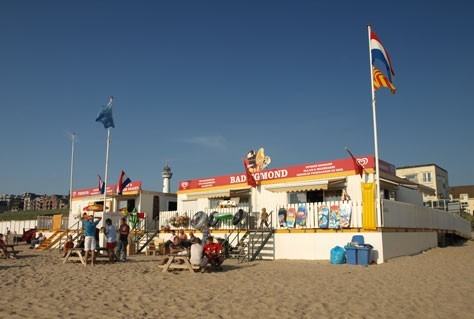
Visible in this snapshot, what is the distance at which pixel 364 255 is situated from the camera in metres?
13.2

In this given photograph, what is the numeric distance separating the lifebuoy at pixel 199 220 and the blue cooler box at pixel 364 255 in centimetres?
769

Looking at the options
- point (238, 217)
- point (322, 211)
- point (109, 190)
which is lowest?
point (238, 217)

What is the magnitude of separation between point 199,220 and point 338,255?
294 inches

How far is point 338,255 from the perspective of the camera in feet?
45.0

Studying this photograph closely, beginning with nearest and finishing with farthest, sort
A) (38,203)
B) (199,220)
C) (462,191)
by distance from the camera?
(199,220)
(462,191)
(38,203)

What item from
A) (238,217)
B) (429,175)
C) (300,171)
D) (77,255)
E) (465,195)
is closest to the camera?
(77,255)

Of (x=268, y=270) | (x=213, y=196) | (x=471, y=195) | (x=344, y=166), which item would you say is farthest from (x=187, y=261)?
(x=471, y=195)

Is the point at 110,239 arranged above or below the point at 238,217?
below

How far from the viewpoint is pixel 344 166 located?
18.3 meters

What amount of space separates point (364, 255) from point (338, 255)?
886 mm

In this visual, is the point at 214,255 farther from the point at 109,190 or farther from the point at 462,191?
the point at 462,191

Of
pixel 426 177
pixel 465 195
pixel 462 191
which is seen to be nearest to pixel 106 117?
pixel 426 177

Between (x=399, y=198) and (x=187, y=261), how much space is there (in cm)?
1381

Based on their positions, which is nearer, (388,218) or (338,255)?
(338,255)
